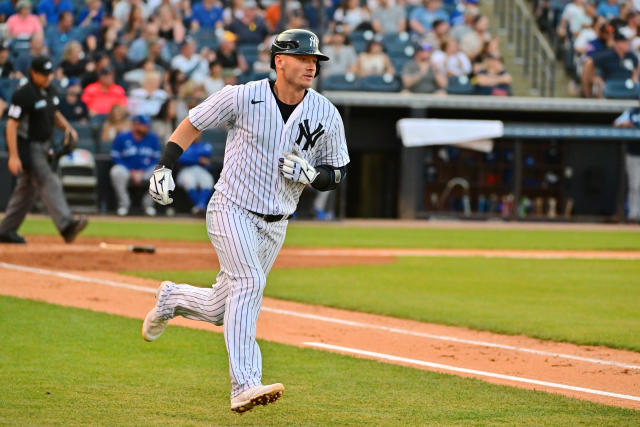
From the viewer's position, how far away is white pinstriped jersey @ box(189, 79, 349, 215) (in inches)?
209

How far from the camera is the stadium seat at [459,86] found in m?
22.7

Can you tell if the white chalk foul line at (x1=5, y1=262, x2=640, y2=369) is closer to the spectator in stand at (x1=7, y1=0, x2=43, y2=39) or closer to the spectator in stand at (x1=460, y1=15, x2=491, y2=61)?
the spectator in stand at (x1=7, y1=0, x2=43, y2=39)

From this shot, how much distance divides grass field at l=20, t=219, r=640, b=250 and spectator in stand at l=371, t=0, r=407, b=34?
15.7 ft

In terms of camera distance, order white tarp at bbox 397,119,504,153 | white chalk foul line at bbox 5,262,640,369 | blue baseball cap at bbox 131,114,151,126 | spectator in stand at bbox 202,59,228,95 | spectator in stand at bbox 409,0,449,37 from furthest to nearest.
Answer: spectator in stand at bbox 409,0,449,37 < white tarp at bbox 397,119,504,153 < spectator in stand at bbox 202,59,228,95 < blue baseball cap at bbox 131,114,151,126 < white chalk foul line at bbox 5,262,640,369

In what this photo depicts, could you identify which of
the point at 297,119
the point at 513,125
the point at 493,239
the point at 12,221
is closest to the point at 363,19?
the point at 513,125

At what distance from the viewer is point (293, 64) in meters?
5.27

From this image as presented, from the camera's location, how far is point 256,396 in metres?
4.92

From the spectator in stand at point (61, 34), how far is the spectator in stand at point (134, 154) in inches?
107

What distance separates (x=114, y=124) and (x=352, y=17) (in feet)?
19.1

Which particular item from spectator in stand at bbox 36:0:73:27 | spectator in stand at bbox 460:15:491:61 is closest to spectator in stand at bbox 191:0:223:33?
spectator in stand at bbox 36:0:73:27

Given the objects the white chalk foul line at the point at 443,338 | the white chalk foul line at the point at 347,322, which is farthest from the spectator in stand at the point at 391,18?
the white chalk foul line at the point at 443,338

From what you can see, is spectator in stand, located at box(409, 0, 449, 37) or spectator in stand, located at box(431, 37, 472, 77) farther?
spectator in stand, located at box(409, 0, 449, 37)

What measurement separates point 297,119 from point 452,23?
19063 mm

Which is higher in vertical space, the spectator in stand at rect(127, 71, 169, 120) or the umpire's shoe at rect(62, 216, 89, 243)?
the spectator in stand at rect(127, 71, 169, 120)
